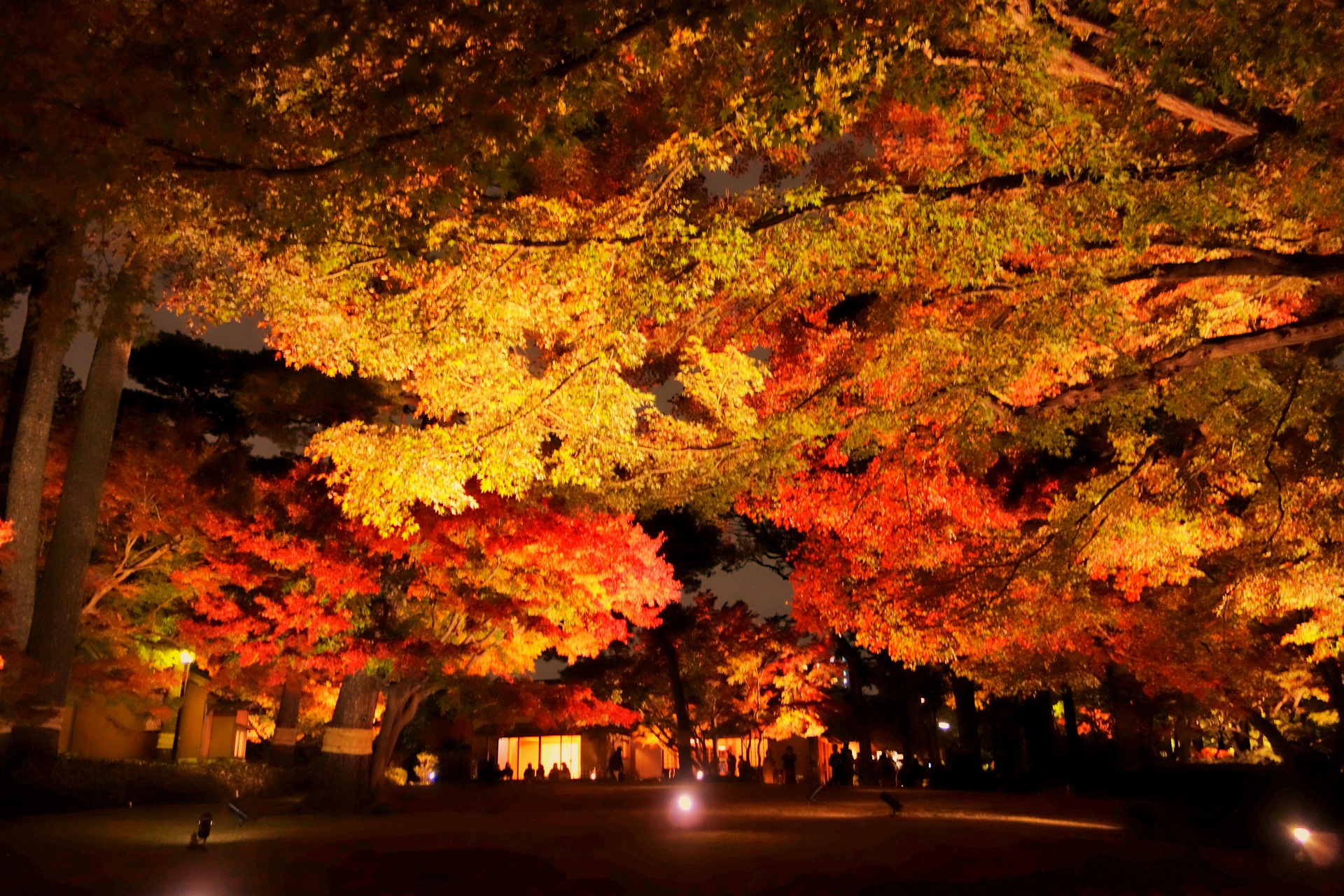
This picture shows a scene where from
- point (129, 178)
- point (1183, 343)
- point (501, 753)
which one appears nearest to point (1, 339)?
point (129, 178)

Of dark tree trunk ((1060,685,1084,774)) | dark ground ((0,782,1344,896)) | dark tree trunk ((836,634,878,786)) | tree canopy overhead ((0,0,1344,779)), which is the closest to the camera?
tree canopy overhead ((0,0,1344,779))

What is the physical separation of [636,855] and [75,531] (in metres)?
12.6

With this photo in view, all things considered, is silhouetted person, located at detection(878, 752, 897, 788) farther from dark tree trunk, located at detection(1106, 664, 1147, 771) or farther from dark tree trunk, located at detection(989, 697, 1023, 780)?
dark tree trunk, located at detection(1106, 664, 1147, 771)

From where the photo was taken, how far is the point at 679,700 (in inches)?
1053

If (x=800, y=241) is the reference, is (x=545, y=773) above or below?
below

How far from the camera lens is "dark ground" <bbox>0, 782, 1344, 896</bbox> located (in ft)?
24.8

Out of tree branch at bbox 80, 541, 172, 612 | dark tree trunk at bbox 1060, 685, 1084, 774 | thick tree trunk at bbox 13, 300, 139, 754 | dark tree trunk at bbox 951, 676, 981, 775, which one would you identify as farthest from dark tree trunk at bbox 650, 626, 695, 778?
thick tree trunk at bbox 13, 300, 139, 754

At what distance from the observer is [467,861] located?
8.74 meters

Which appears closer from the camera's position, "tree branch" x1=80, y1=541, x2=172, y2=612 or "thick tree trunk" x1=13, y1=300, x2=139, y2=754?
"thick tree trunk" x1=13, y1=300, x2=139, y2=754

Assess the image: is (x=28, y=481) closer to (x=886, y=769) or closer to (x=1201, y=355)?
(x=1201, y=355)

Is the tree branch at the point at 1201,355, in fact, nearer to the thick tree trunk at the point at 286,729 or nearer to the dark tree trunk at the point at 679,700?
the dark tree trunk at the point at 679,700

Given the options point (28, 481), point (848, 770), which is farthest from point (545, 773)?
point (28, 481)

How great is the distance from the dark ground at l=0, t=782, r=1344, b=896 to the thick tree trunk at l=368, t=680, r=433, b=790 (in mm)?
885

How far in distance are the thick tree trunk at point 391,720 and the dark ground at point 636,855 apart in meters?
0.88
